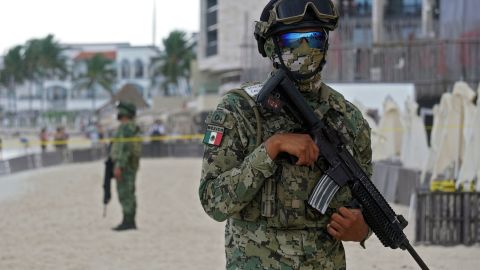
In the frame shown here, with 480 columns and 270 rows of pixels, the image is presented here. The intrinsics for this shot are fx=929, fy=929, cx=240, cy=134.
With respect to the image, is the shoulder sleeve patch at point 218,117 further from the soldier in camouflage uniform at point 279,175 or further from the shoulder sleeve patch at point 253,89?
the shoulder sleeve patch at point 253,89

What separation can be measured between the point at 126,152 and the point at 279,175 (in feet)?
27.7

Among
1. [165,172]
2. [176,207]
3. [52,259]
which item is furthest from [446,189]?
[165,172]

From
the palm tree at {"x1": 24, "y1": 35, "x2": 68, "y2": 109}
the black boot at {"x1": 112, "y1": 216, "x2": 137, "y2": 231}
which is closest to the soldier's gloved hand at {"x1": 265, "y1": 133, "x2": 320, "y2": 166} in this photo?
the black boot at {"x1": 112, "y1": 216, "x2": 137, "y2": 231}

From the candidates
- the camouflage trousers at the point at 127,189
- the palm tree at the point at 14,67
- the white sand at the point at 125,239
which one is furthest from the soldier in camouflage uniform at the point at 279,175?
the palm tree at the point at 14,67

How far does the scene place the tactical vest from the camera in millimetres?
3092

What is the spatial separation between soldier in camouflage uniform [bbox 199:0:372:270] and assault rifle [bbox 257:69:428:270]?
43mm

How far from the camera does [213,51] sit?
74.9m

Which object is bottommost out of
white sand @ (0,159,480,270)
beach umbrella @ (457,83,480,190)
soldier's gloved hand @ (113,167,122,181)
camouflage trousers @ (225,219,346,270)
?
white sand @ (0,159,480,270)

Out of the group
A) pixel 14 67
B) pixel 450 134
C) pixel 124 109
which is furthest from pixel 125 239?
pixel 14 67

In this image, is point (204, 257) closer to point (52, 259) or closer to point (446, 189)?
point (52, 259)

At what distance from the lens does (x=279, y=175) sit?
3.11 m

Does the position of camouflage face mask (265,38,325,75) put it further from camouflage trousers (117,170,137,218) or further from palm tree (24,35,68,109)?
palm tree (24,35,68,109)

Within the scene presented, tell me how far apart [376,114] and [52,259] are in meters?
17.2

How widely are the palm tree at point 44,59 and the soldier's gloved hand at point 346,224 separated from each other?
136122mm
